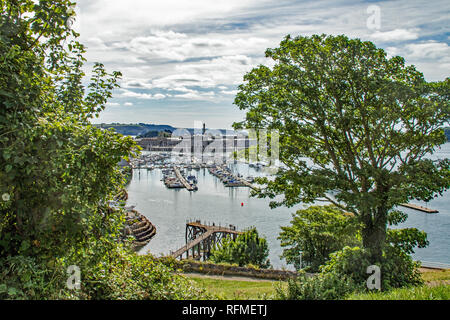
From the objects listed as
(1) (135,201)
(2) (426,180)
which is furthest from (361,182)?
(1) (135,201)

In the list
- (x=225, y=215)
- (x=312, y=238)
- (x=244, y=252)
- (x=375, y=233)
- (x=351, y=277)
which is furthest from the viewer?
(x=225, y=215)

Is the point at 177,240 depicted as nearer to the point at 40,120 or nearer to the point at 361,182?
the point at 361,182

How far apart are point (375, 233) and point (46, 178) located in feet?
30.9

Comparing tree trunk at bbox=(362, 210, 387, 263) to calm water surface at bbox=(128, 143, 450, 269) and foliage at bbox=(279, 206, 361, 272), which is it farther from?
calm water surface at bbox=(128, 143, 450, 269)

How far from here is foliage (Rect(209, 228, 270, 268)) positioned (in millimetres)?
22203

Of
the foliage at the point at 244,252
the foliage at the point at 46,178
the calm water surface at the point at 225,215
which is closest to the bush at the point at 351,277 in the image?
the foliage at the point at 46,178

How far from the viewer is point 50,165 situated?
357cm

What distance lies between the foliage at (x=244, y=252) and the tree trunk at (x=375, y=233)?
517 inches

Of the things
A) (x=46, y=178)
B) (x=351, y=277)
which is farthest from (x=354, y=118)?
(x=46, y=178)

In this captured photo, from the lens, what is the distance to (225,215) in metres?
52.1

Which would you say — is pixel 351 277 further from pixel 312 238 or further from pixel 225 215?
pixel 225 215

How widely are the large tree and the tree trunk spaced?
3cm

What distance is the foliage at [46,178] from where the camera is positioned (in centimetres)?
354
